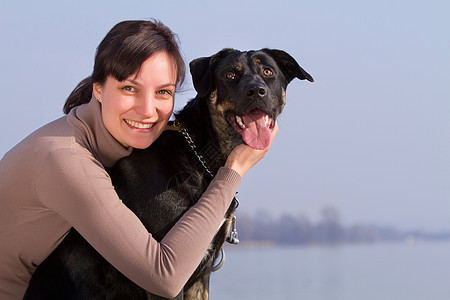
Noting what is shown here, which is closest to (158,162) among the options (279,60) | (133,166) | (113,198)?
(133,166)

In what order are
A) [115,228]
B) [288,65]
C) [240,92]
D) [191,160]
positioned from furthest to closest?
1. [288,65]
2. [240,92]
3. [191,160]
4. [115,228]

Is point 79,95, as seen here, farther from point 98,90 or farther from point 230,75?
point 230,75

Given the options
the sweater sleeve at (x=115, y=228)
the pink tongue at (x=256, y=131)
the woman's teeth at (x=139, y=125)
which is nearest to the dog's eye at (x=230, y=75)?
the pink tongue at (x=256, y=131)

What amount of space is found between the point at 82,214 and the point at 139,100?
0.57m

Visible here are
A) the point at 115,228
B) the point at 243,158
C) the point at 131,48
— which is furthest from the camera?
the point at 243,158

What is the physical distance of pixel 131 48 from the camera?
2164mm

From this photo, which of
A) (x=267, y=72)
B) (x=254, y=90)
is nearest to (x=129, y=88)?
(x=254, y=90)

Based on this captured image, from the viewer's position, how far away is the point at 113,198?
6.47 feet

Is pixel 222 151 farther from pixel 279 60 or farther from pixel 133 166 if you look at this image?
pixel 279 60

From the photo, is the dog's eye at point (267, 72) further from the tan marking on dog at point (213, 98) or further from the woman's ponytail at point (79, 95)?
the woman's ponytail at point (79, 95)

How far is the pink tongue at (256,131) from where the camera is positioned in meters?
2.44

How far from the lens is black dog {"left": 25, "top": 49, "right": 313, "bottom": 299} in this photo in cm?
226

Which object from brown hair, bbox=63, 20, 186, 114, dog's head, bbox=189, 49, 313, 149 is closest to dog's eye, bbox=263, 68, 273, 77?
dog's head, bbox=189, 49, 313, 149

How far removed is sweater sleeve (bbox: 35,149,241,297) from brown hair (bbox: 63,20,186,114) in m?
0.43
